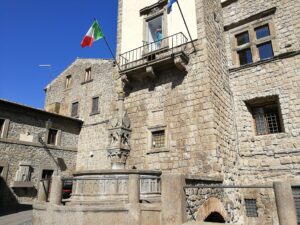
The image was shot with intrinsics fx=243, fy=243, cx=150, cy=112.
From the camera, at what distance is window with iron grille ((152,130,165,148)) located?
31.2 feet

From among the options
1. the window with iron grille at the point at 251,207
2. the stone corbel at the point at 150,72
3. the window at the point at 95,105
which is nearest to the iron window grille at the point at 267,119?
the window with iron grille at the point at 251,207

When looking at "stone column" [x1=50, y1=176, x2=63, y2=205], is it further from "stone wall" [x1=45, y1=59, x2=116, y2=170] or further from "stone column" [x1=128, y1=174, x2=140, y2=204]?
"stone wall" [x1=45, y1=59, x2=116, y2=170]

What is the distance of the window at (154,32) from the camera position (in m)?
11.0

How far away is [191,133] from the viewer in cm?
869

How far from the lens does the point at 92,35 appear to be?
34.1 ft

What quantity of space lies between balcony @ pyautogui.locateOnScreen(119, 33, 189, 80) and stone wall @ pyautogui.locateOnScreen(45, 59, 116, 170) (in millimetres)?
3682

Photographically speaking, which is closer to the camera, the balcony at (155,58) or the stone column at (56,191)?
the stone column at (56,191)

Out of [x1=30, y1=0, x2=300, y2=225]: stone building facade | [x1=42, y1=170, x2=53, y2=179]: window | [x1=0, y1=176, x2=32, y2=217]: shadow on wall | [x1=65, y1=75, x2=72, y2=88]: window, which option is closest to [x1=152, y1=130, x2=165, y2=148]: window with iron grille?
[x1=30, y1=0, x2=300, y2=225]: stone building facade

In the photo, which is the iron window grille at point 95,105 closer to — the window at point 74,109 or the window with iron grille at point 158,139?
the window at point 74,109

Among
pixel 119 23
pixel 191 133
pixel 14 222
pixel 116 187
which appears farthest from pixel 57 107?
pixel 116 187

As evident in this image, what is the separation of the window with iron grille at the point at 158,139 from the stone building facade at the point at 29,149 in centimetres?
780

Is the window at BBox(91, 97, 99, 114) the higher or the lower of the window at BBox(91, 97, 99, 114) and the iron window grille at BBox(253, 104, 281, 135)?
the higher

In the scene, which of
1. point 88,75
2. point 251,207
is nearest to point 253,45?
point 251,207

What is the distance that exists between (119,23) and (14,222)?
32.0 ft
